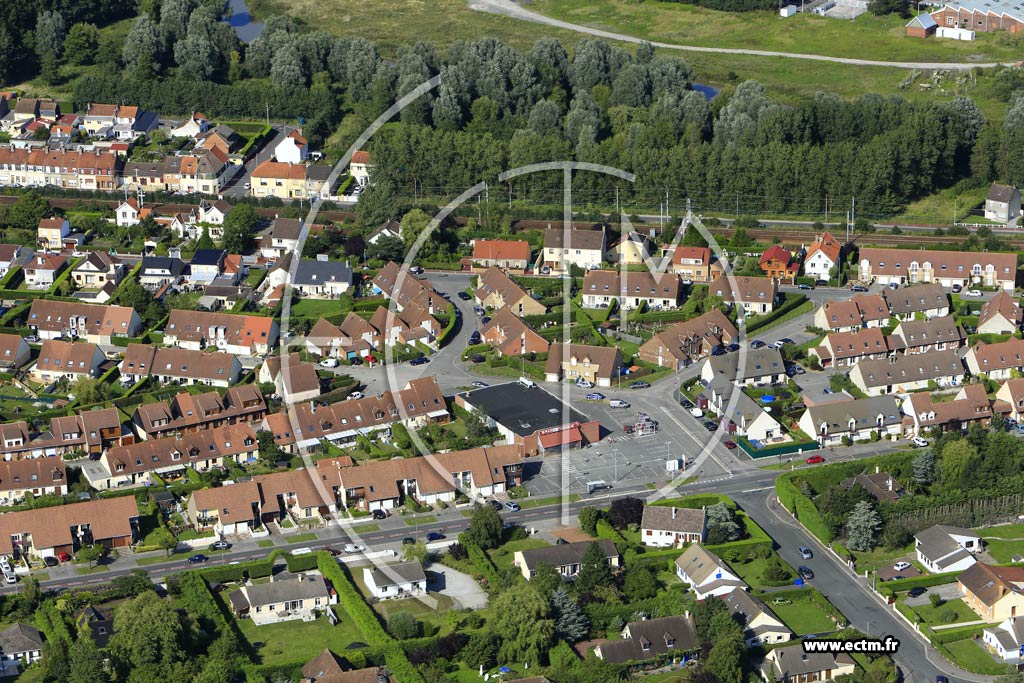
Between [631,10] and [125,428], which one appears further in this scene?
[631,10]

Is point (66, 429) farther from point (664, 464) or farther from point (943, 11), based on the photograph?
point (943, 11)

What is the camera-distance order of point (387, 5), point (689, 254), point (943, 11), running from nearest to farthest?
point (689, 254) < point (943, 11) < point (387, 5)

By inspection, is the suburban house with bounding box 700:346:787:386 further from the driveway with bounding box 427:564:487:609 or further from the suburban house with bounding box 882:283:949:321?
the driveway with bounding box 427:564:487:609

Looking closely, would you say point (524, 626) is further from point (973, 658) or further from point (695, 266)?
point (695, 266)

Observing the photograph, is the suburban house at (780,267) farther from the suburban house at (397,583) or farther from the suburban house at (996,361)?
the suburban house at (397,583)

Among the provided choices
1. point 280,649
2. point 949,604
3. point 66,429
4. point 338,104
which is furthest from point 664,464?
point 338,104

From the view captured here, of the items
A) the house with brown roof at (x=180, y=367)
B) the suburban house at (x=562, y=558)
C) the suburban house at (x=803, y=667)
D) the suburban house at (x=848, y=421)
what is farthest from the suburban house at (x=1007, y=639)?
the house with brown roof at (x=180, y=367)
